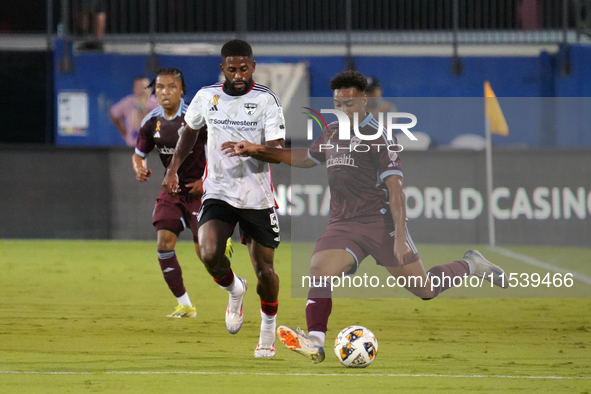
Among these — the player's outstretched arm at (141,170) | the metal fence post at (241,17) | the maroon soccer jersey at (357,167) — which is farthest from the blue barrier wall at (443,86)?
the maroon soccer jersey at (357,167)

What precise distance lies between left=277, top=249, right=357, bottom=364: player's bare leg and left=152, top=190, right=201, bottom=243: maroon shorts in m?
2.44

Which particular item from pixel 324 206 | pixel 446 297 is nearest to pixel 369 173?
pixel 446 297

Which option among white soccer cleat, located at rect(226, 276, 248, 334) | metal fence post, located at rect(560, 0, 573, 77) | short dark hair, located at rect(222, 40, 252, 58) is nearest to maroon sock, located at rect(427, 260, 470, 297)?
white soccer cleat, located at rect(226, 276, 248, 334)

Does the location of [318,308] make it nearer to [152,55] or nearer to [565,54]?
[152,55]

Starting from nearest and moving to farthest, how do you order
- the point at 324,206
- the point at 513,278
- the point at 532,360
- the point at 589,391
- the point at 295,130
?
the point at 589,391, the point at 532,360, the point at 513,278, the point at 324,206, the point at 295,130

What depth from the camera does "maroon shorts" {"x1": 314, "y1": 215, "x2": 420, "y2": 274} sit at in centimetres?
654

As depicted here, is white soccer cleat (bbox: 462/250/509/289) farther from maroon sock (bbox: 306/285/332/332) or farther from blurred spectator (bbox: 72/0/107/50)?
blurred spectator (bbox: 72/0/107/50)

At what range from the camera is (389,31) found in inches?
748

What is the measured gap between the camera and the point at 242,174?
6520 millimetres

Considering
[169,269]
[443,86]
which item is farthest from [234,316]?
[443,86]

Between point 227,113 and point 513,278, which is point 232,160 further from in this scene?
point 513,278

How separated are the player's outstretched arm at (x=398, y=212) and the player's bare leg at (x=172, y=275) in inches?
104

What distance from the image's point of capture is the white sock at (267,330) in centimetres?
649

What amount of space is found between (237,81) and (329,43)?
12.8 metres
